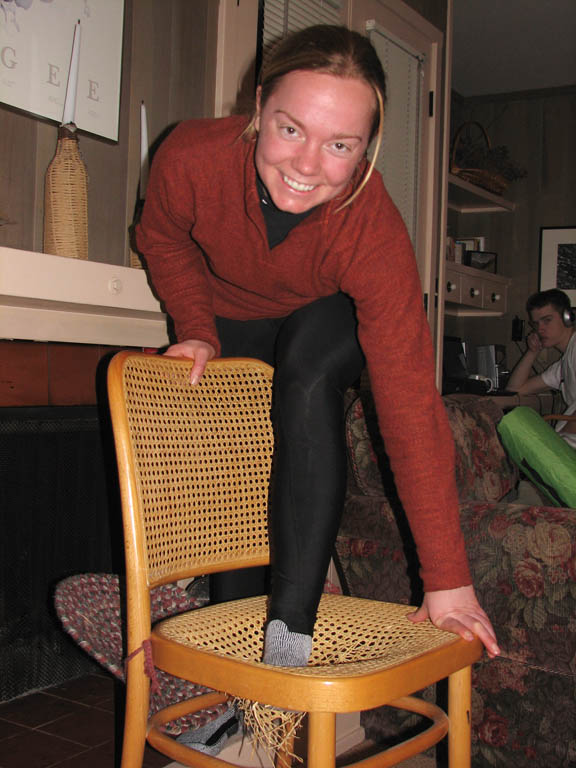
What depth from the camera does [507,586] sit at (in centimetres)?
145

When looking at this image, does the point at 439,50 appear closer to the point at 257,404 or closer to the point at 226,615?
the point at 257,404

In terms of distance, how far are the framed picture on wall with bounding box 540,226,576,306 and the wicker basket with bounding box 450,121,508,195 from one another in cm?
58

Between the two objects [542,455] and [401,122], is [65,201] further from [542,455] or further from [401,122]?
[401,122]

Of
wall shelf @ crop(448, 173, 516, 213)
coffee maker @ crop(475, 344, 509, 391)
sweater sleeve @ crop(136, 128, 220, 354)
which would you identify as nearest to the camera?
sweater sleeve @ crop(136, 128, 220, 354)

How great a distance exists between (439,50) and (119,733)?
116 inches

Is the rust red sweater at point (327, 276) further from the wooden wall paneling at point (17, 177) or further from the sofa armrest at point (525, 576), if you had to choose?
the wooden wall paneling at point (17, 177)

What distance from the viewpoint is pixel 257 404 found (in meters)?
1.26

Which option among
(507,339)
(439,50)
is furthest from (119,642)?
(507,339)

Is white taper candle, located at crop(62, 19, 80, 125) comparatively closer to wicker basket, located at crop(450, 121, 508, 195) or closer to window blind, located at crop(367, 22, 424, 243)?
window blind, located at crop(367, 22, 424, 243)

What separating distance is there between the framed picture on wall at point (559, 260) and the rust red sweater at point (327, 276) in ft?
15.1

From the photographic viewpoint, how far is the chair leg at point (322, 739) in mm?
802

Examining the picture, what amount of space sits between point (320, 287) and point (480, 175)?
4.02 meters

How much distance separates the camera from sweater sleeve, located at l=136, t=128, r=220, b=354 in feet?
3.66

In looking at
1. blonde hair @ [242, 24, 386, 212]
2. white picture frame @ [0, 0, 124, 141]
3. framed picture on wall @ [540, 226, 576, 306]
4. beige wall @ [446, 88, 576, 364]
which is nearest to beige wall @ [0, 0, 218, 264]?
white picture frame @ [0, 0, 124, 141]
